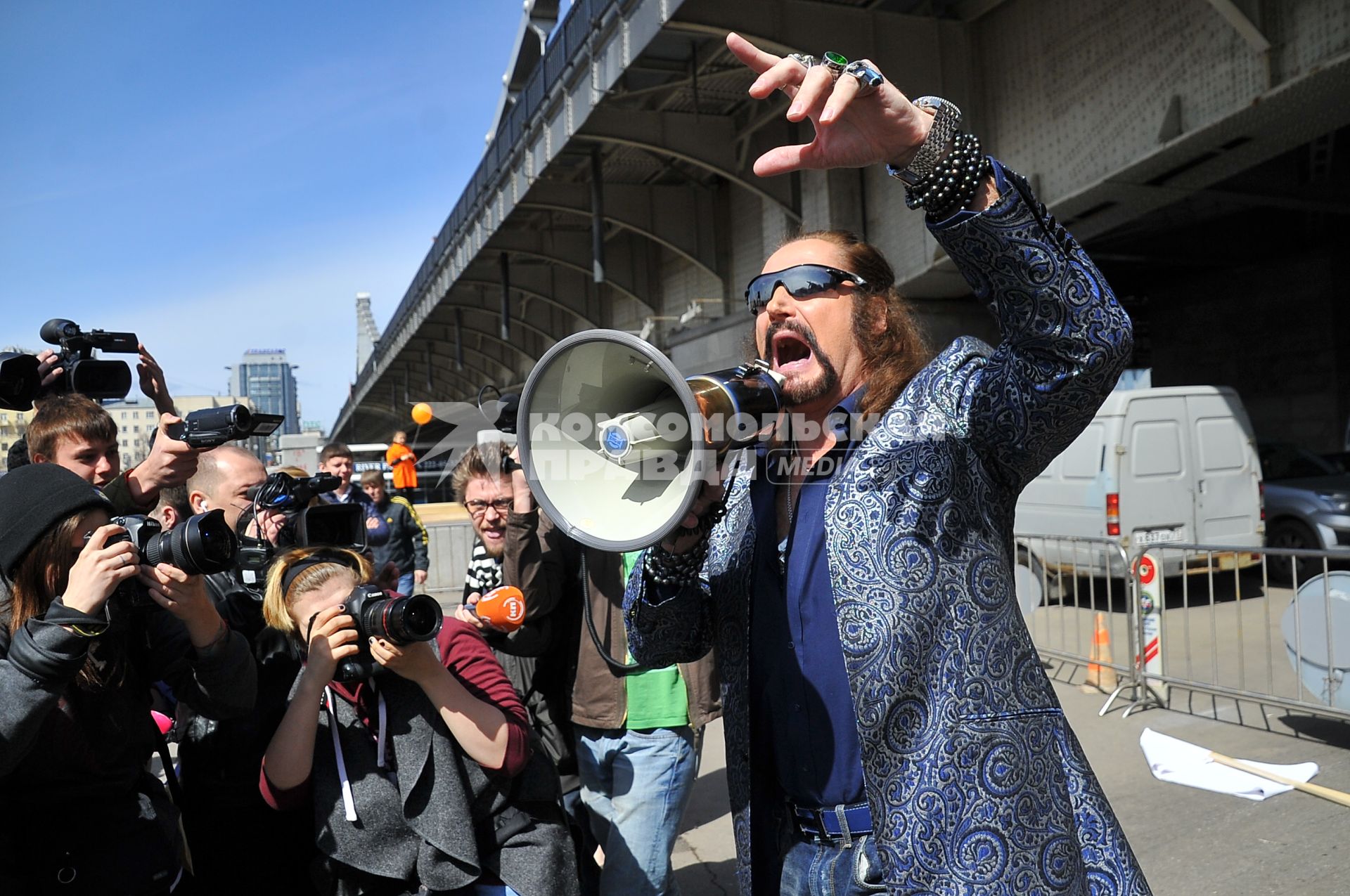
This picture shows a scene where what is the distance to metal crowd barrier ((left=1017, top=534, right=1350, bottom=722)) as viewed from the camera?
17.5 feet

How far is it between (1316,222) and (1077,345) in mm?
18171

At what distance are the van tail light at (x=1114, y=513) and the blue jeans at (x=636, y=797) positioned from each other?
25.0 feet

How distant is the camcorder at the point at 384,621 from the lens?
2525 millimetres

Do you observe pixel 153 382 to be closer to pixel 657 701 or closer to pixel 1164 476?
pixel 657 701

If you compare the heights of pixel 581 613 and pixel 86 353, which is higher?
pixel 86 353

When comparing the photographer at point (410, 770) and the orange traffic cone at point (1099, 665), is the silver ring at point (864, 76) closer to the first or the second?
the photographer at point (410, 770)

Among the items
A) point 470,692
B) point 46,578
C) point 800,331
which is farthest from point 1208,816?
point 46,578

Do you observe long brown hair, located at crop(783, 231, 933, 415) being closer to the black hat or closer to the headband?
the headband

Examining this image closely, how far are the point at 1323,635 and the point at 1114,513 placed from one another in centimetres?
466

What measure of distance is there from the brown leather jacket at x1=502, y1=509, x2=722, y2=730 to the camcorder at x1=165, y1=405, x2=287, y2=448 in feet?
3.64

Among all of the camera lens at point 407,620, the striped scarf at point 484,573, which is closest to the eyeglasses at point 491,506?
the striped scarf at point 484,573

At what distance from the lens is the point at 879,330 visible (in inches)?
77.4

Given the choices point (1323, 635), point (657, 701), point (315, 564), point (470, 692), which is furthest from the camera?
point (1323, 635)

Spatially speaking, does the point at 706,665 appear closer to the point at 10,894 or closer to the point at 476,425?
the point at 476,425
